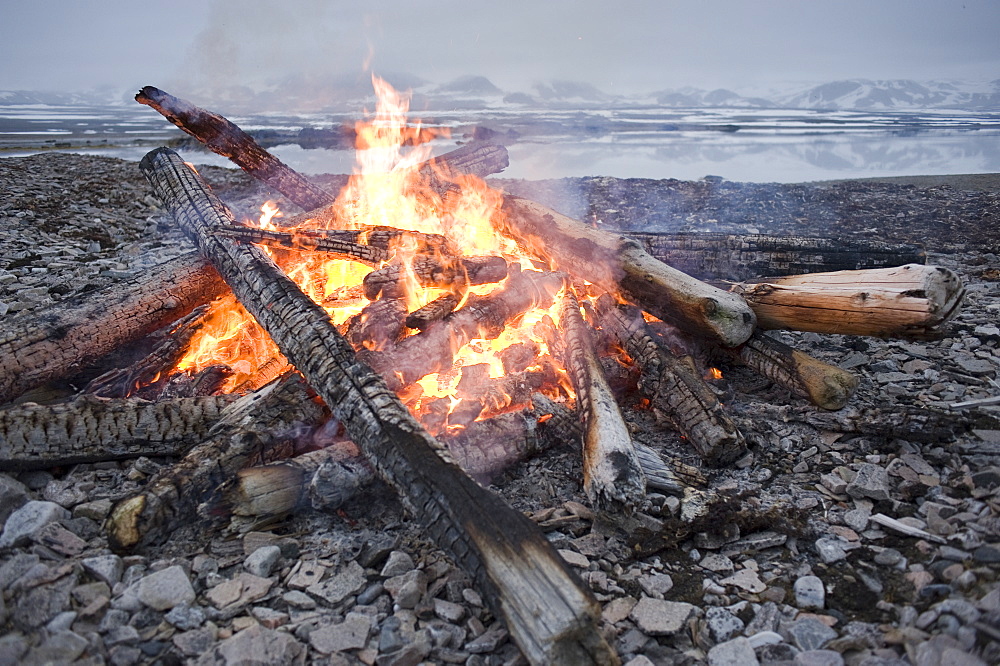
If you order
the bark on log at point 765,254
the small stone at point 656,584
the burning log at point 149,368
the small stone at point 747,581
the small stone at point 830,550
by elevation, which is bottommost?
the small stone at point 656,584

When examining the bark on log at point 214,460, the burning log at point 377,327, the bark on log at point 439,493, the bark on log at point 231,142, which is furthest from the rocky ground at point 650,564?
the bark on log at point 231,142

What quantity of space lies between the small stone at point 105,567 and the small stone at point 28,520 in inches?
14.0

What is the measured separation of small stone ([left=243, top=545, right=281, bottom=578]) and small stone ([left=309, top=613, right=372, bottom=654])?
1.51 ft

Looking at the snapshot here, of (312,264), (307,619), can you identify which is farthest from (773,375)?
(312,264)

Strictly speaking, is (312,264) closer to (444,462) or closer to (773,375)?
(444,462)

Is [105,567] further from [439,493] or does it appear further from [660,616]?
[660,616]

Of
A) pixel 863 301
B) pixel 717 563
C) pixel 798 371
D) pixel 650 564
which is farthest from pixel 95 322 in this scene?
pixel 863 301

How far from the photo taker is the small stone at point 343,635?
7.16 feet

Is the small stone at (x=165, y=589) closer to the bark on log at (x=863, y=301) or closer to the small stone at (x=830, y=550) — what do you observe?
the small stone at (x=830, y=550)

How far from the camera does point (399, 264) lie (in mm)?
4453

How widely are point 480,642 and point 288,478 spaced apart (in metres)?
1.31

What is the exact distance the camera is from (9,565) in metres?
2.38

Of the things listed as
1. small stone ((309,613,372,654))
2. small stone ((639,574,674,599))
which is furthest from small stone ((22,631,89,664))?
small stone ((639,574,674,599))

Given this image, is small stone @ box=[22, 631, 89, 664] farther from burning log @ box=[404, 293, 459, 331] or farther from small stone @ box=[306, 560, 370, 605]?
burning log @ box=[404, 293, 459, 331]
